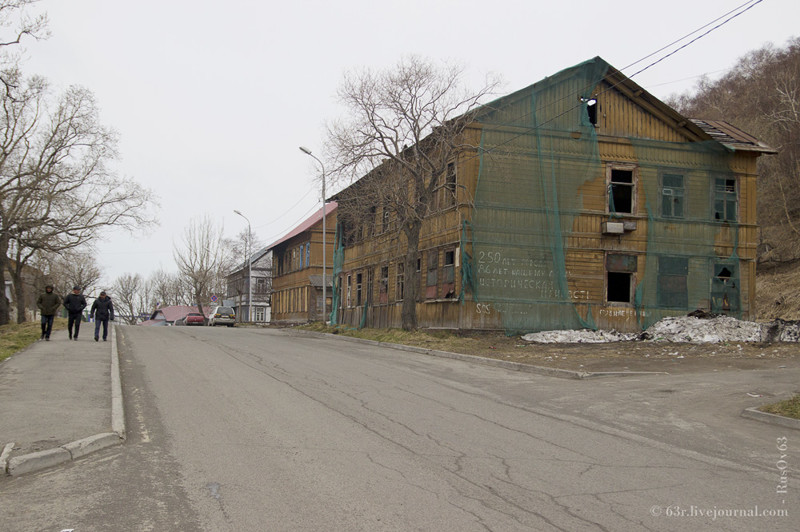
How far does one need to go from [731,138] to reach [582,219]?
314 inches

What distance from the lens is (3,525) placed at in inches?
198

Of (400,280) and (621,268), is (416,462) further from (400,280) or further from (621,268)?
(400,280)

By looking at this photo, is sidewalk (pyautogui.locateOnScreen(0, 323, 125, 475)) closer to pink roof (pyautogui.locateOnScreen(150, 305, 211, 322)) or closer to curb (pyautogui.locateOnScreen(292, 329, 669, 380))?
curb (pyautogui.locateOnScreen(292, 329, 669, 380))

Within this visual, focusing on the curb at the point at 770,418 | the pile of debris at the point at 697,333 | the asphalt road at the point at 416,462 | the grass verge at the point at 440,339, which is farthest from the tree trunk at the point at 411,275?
the curb at the point at 770,418

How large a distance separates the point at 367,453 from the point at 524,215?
778 inches

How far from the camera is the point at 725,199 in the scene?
27.6m

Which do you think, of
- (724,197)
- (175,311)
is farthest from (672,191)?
(175,311)

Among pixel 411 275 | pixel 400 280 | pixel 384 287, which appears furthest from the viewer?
pixel 384 287

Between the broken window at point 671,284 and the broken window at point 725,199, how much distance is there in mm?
2905

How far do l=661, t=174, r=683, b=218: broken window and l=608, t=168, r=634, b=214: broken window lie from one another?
126cm

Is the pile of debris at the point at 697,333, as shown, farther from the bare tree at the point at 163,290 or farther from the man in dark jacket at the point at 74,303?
the bare tree at the point at 163,290

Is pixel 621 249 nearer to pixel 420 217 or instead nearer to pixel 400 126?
pixel 420 217

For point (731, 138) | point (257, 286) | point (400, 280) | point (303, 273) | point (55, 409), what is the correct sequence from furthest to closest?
point (257, 286) → point (303, 273) → point (400, 280) → point (731, 138) → point (55, 409)

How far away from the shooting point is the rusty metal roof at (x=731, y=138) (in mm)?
27266
